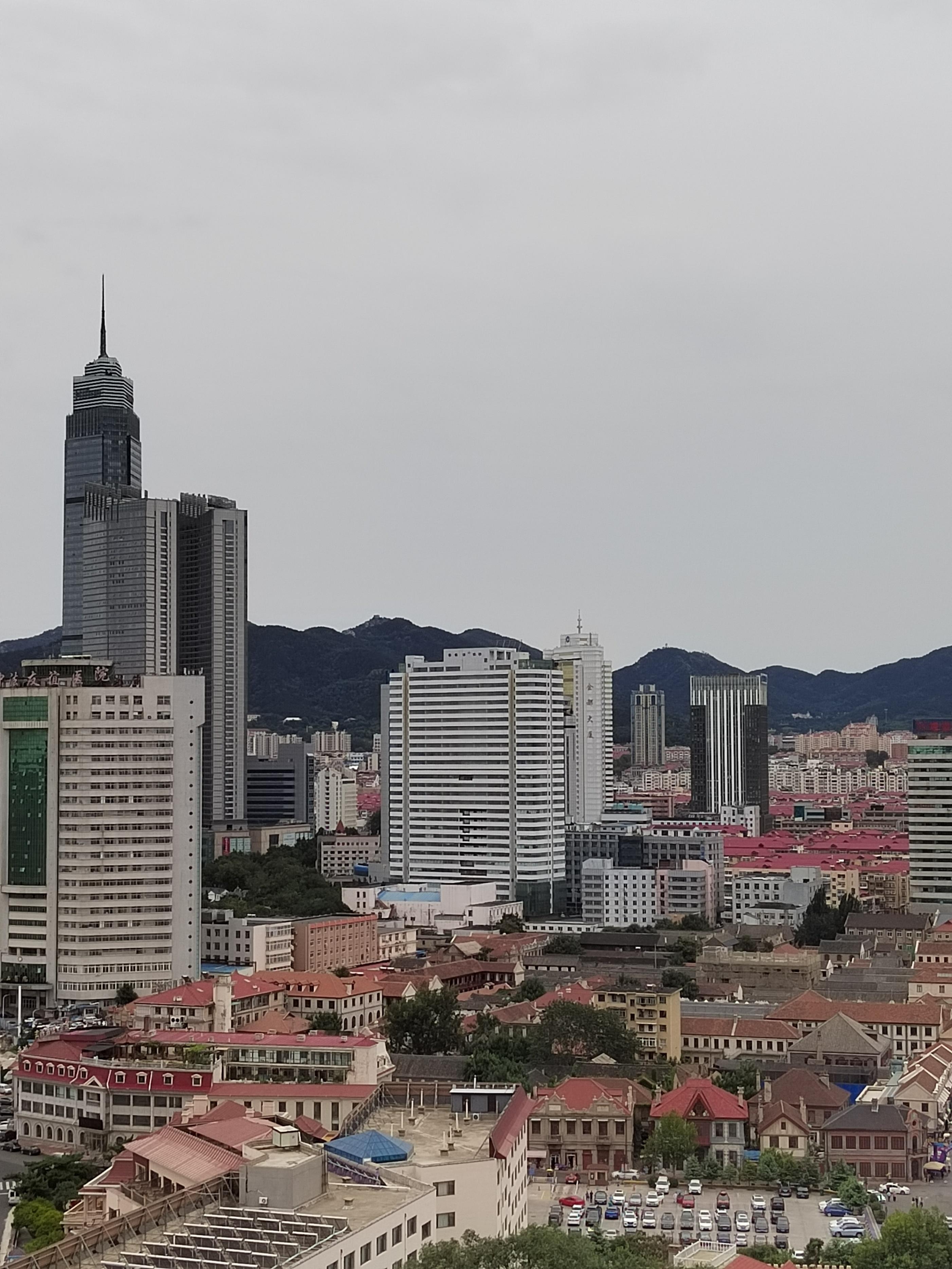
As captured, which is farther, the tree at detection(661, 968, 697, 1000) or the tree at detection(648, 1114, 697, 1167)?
the tree at detection(661, 968, 697, 1000)

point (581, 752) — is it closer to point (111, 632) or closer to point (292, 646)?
point (111, 632)

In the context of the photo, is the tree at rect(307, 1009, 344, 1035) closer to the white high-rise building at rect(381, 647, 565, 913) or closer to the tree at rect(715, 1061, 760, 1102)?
the tree at rect(715, 1061, 760, 1102)

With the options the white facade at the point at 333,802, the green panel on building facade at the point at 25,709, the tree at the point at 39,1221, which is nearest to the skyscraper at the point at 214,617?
the white facade at the point at 333,802

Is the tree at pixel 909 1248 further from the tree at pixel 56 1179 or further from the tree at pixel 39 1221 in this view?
the tree at pixel 56 1179

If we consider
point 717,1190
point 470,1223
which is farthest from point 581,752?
point 470,1223

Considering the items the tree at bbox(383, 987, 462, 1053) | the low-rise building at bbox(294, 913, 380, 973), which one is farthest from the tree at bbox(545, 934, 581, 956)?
the tree at bbox(383, 987, 462, 1053)

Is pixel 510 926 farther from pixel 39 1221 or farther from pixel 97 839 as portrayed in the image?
pixel 39 1221
